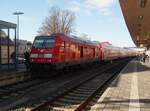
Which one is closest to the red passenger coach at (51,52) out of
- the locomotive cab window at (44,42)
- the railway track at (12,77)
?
the locomotive cab window at (44,42)

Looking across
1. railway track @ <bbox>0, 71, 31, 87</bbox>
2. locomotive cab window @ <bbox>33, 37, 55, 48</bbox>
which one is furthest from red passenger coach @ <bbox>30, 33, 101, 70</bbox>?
railway track @ <bbox>0, 71, 31, 87</bbox>

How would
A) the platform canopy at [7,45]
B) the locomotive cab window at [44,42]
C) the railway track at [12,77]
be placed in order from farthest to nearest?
1. the locomotive cab window at [44,42]
2. the platform canopy at [7,45]
3. the railway track at [12,77]

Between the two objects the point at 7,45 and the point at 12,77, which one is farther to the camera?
the point at 7,45

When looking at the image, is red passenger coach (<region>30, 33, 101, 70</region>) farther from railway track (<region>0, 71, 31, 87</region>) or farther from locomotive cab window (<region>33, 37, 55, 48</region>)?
railway track (<region>0, 71, 31, 87</region>)

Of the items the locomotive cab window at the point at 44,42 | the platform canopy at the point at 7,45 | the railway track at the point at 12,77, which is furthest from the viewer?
the locomotive cab window at the point at 44,42

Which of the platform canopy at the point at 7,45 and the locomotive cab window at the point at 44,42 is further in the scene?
the locomotive cab window at the point at 44,42

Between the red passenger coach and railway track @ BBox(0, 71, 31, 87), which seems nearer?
railway track @ BBox(0, 71, 31, 87)

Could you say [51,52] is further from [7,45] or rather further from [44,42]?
[7,45]

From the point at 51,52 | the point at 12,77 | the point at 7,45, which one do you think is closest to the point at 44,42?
the point at 51,52

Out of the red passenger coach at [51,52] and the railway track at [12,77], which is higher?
the red passenger coach at [51,52]

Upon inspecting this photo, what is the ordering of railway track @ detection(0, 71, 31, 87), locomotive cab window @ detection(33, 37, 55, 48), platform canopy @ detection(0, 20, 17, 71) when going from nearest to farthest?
railway track @ detection(0, 71, 31, 87), platform canopy @ detection(0, 20, 17, 71), locomotive cab window @ detection(33, 37, 55, 48)

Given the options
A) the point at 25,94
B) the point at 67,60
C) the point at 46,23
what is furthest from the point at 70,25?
the point at 25,94

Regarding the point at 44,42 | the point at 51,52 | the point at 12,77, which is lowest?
the point at 12,77

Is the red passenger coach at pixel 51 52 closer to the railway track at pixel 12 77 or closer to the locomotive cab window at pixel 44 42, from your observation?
the locomotive cab window at pixel 44 42
